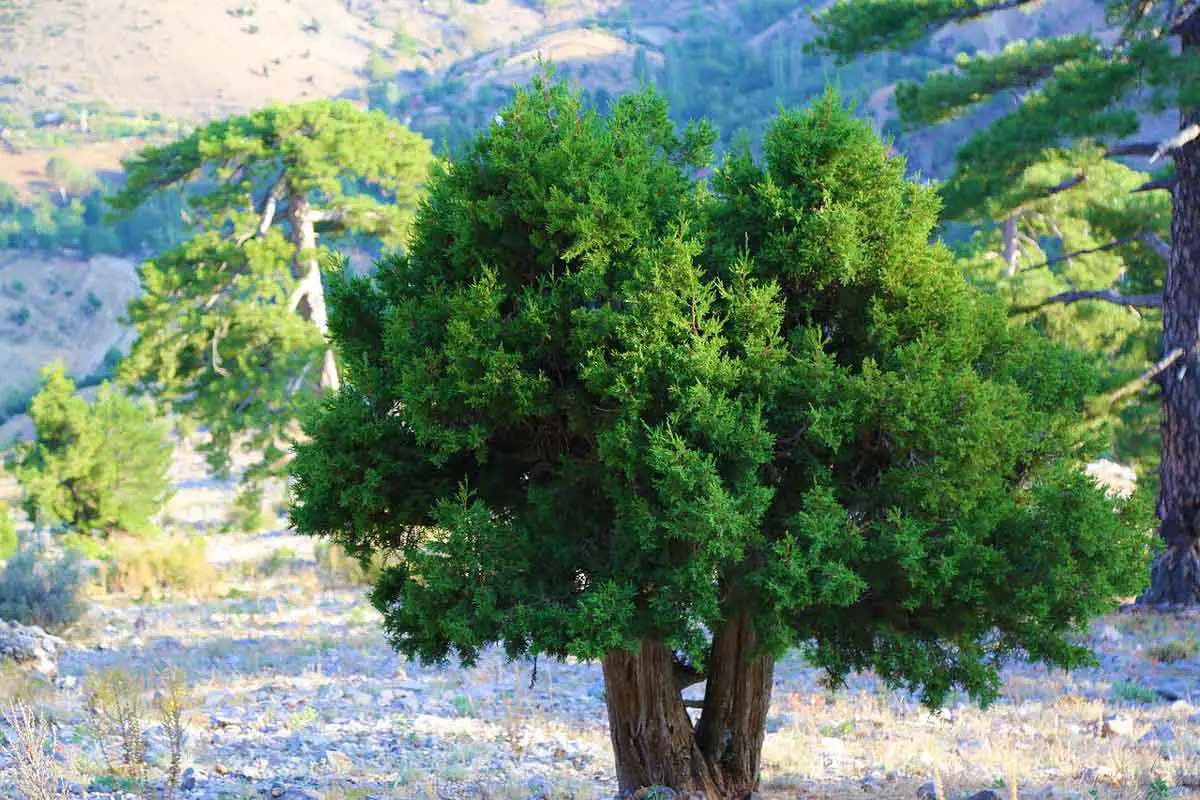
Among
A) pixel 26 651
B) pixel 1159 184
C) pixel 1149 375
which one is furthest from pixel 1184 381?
pixel 26 651

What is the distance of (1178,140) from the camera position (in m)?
11.1

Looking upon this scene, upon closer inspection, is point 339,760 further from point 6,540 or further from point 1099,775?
point 6,540

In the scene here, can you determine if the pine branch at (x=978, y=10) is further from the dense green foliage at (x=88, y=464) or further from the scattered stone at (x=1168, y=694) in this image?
the dense green foliage at (x=88, y=464)

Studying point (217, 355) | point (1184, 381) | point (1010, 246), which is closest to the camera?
point (1184, 381)

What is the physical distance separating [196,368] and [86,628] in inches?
349

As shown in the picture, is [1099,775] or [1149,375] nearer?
[1099,775]

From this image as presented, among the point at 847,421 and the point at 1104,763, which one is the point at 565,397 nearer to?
the point at 847,421

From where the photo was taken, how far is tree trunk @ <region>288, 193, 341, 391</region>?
2100 cm

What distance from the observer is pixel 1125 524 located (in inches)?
235

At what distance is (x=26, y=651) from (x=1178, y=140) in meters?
12.3

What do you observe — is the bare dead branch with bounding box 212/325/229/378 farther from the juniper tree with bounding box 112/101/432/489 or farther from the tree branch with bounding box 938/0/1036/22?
the tree branch with bounding box 938/0/1036/22

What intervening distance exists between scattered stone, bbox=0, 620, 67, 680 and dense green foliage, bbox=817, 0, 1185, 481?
30.9ft

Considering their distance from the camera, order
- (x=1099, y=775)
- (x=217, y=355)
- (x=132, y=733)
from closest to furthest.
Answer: (x=132, y=733) < (x=1099, y=775) < (x=217, y=355)

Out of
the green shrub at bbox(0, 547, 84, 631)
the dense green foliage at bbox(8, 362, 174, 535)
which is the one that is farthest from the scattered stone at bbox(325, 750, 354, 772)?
the dense green foliage at bbox(8, 362, 174, 535)
